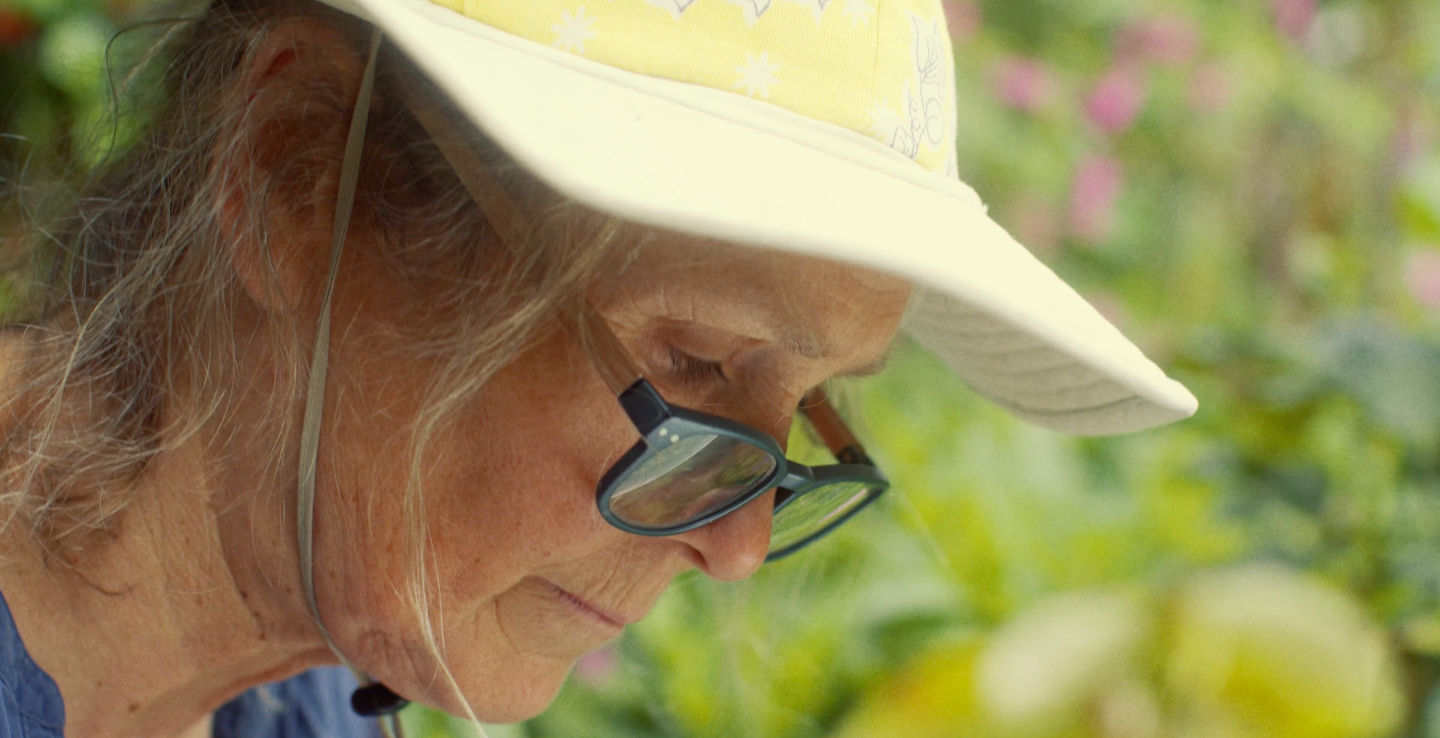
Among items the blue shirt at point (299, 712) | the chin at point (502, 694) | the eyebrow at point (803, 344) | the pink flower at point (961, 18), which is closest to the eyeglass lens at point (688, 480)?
the eyebrow at point (803, 344)

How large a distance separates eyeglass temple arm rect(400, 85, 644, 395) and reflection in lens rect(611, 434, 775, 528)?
88 mm

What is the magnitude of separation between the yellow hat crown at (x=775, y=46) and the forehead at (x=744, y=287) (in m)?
0.14

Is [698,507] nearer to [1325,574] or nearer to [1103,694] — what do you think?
[1103,694]

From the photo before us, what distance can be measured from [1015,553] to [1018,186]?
1.28m

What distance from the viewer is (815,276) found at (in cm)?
102

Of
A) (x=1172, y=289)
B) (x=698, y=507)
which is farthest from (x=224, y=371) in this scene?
(x=1172, y=289)

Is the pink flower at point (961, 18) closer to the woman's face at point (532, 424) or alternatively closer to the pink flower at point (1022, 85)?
the pink flower at point (1022, 85)

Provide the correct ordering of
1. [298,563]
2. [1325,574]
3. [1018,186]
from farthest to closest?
1. [1018,186]
2. [1325,574]
3. [298,563]

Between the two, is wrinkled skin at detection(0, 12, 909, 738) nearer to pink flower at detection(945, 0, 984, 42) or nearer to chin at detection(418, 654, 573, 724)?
chin at detection(418, 654, 573, 724)

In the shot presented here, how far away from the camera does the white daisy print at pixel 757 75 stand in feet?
2.73

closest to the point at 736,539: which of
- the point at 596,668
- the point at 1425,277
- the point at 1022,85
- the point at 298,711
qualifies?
the point at 298,711

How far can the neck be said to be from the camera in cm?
110

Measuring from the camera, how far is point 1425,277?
2.48 metres

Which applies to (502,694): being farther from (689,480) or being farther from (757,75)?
(757,75)
